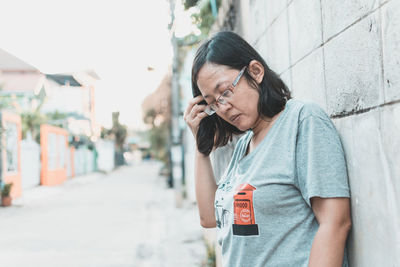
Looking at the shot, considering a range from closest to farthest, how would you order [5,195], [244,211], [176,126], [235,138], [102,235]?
[244,211] < [235,138] < [102,235] < [5,195] < [176,126]

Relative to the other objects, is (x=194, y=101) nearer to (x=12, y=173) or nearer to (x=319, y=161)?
(x=319, y=161)

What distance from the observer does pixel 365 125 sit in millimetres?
1281

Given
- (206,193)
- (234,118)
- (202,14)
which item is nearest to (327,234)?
(234,118)

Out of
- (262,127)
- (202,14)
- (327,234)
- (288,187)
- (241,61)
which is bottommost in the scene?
(327,234)

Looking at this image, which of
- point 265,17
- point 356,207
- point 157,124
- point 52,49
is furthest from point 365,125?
point 157,124

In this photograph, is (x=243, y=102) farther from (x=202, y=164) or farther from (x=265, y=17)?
(x=265, y=17)

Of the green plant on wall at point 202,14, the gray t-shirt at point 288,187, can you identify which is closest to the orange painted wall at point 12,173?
the green plant on wall at point 202,14

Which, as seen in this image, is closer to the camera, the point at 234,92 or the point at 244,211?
the point at 244,211

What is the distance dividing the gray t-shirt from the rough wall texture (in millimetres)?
77

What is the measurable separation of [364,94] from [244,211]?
52 centimetres

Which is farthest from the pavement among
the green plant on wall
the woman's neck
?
the woman's neck

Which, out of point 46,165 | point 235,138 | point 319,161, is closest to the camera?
point 319,161

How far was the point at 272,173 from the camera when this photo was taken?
52.8 inches

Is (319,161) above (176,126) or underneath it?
underneath
